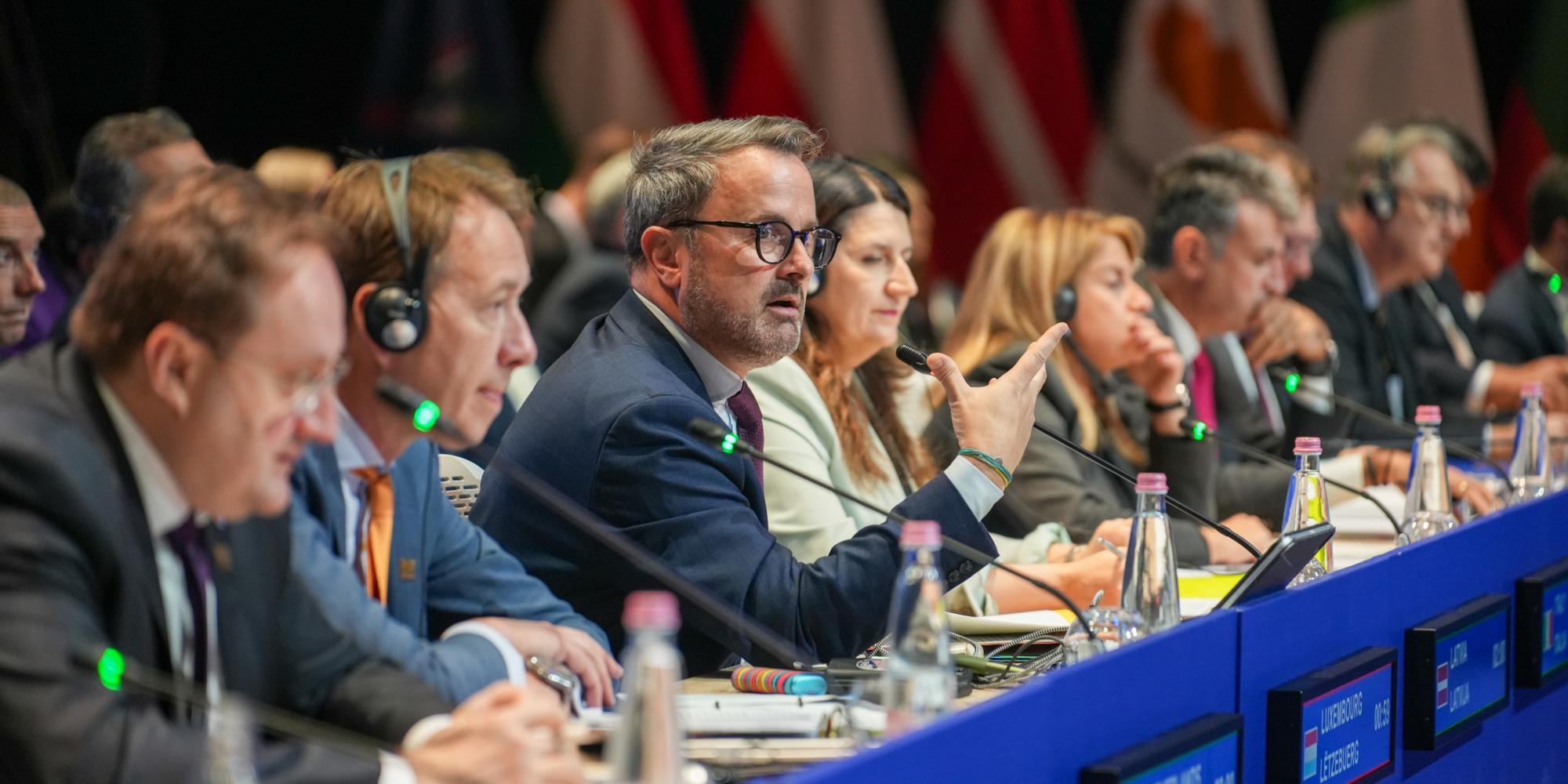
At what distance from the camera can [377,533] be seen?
1812 mm

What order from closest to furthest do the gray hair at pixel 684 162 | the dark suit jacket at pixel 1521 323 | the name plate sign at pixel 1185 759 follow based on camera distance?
the name plate sign at pixel 1185 759 < the gray hair at pixel 684 162 < the dark suit jacket at pixel 1521 323

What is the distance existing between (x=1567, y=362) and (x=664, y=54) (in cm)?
382

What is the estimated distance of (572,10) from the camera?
714 cm

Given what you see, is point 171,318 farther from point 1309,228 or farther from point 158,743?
point 1309,228

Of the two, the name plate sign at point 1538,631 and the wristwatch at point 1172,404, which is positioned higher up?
the wristwatch at point 1172,404

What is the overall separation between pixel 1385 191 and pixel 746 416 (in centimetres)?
298

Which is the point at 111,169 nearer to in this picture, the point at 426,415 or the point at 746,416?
the point at 746,416

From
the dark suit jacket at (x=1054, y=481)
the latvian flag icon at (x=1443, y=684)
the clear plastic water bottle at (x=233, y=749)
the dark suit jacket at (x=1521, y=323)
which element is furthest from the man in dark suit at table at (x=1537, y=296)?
the clear plastic water bottle at (x=233, y=749)

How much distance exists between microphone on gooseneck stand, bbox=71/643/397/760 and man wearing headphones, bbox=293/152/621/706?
262 millimetres

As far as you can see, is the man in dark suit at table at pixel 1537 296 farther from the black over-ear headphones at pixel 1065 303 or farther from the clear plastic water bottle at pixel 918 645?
the clear plastic water bottle at pixel 918 645

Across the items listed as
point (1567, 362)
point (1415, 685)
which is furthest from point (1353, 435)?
point (1415, 685)

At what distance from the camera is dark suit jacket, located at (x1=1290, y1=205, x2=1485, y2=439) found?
4.48 meters

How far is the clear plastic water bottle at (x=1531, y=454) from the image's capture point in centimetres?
302

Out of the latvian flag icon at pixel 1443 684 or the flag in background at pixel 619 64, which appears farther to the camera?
the flag in background at pixel 619 64
